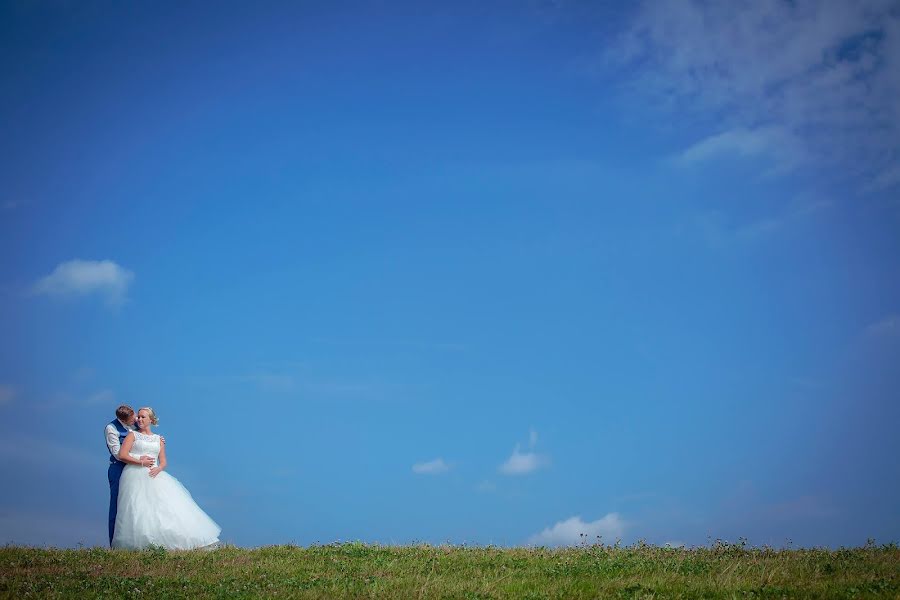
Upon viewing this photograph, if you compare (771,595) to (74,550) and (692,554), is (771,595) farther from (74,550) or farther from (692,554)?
(74,550)

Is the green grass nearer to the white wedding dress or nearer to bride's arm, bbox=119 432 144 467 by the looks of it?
the white wedding dress

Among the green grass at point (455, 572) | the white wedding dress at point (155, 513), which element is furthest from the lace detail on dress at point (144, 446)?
the green grass at point (455, 572)

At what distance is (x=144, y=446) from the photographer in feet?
86.7

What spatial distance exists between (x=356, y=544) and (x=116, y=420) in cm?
956

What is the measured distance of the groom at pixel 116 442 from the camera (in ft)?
86.9

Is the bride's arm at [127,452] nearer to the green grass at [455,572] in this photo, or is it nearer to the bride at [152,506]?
the bride at [152,506]

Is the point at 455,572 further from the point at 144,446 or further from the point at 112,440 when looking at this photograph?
the point at 112,440

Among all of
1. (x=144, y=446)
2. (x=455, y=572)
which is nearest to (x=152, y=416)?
(x=144, y=446)

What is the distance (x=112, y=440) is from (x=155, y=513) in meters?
2.92

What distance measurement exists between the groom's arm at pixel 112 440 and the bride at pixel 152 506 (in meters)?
0.52

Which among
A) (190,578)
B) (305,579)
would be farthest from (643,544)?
(190,578)

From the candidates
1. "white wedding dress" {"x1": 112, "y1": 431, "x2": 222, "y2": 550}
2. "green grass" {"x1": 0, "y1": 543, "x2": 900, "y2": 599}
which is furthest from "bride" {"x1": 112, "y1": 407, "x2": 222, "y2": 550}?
"green grass" {"x1": 0, "y1": 543, "x2": 900, "y2": 599}

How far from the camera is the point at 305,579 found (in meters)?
18.2

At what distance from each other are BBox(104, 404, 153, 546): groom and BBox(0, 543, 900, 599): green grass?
138 inches
